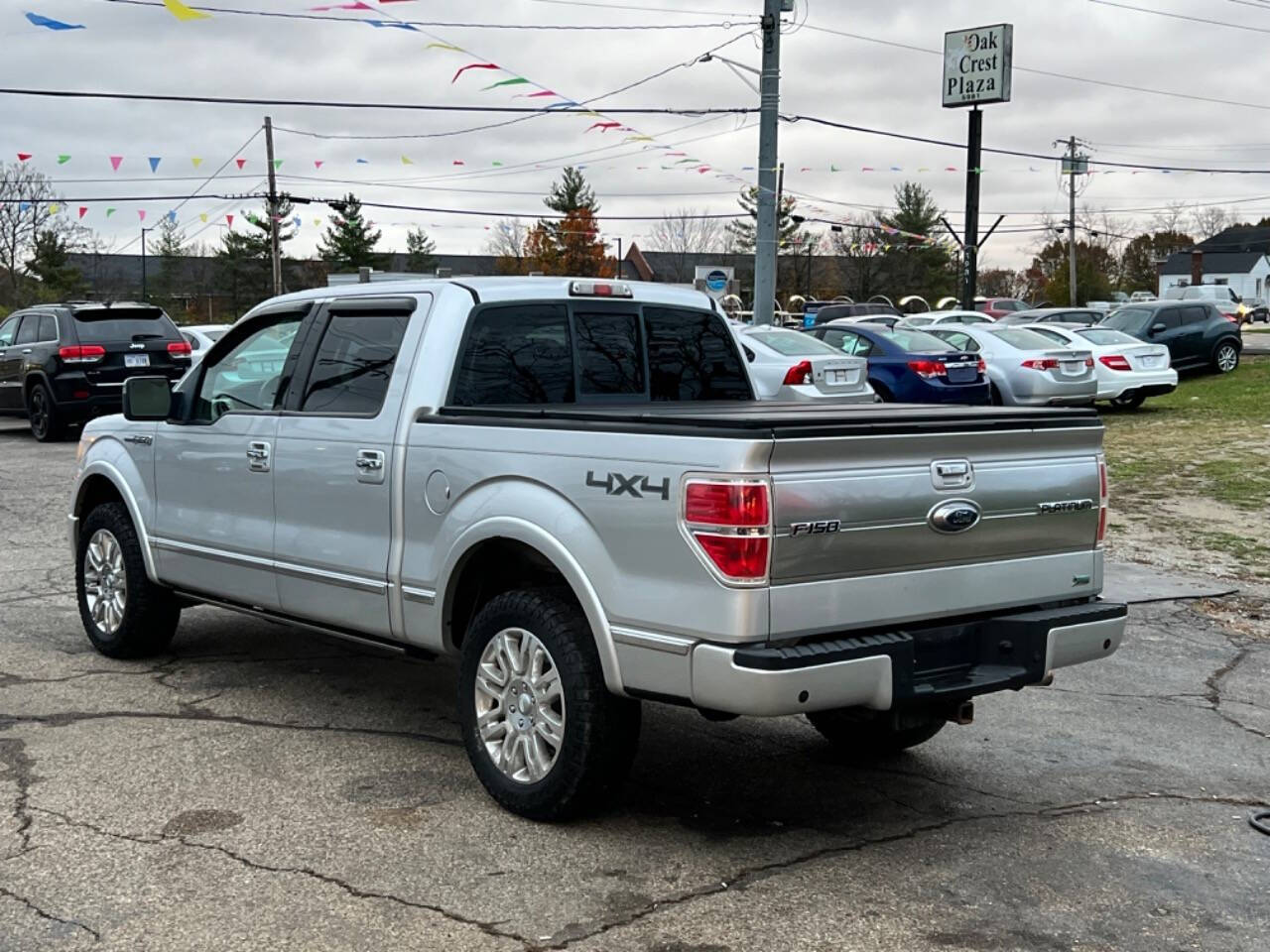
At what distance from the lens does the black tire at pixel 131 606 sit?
6824 mm

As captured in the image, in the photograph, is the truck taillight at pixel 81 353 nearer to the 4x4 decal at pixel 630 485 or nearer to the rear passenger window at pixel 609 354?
the rear passenger window at pixel 609 354

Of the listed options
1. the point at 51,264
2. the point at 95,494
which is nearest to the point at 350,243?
the point at 51,264

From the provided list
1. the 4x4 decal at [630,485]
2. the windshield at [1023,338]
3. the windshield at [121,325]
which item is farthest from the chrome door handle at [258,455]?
the windshield at [1023,338]

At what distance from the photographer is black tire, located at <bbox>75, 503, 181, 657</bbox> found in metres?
6.82

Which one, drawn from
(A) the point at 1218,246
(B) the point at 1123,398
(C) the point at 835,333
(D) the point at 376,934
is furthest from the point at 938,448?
(A) the point at 1218,246

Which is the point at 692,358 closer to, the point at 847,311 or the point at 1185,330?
the point at 1185,330

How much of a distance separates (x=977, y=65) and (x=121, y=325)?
81.9 ft

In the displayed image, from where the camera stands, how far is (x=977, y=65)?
3588 cm

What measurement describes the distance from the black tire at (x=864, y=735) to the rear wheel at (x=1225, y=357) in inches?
924

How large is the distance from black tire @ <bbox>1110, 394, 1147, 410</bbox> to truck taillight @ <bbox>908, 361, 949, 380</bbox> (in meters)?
4.07

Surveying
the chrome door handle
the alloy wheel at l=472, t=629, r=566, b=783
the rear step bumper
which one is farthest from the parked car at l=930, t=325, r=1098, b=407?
the alloy wheel at l=472, t=629, r=566, b=783

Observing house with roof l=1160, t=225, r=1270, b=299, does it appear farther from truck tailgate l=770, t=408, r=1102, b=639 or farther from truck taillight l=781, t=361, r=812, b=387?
truck tailgate l=770, t=408, r=1102, b=639

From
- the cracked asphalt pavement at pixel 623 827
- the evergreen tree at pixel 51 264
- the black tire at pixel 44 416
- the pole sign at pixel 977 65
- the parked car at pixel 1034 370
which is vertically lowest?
the cracked asphalt pavement at pixel 623 827

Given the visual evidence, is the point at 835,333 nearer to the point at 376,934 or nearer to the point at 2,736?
the point at 2,736
